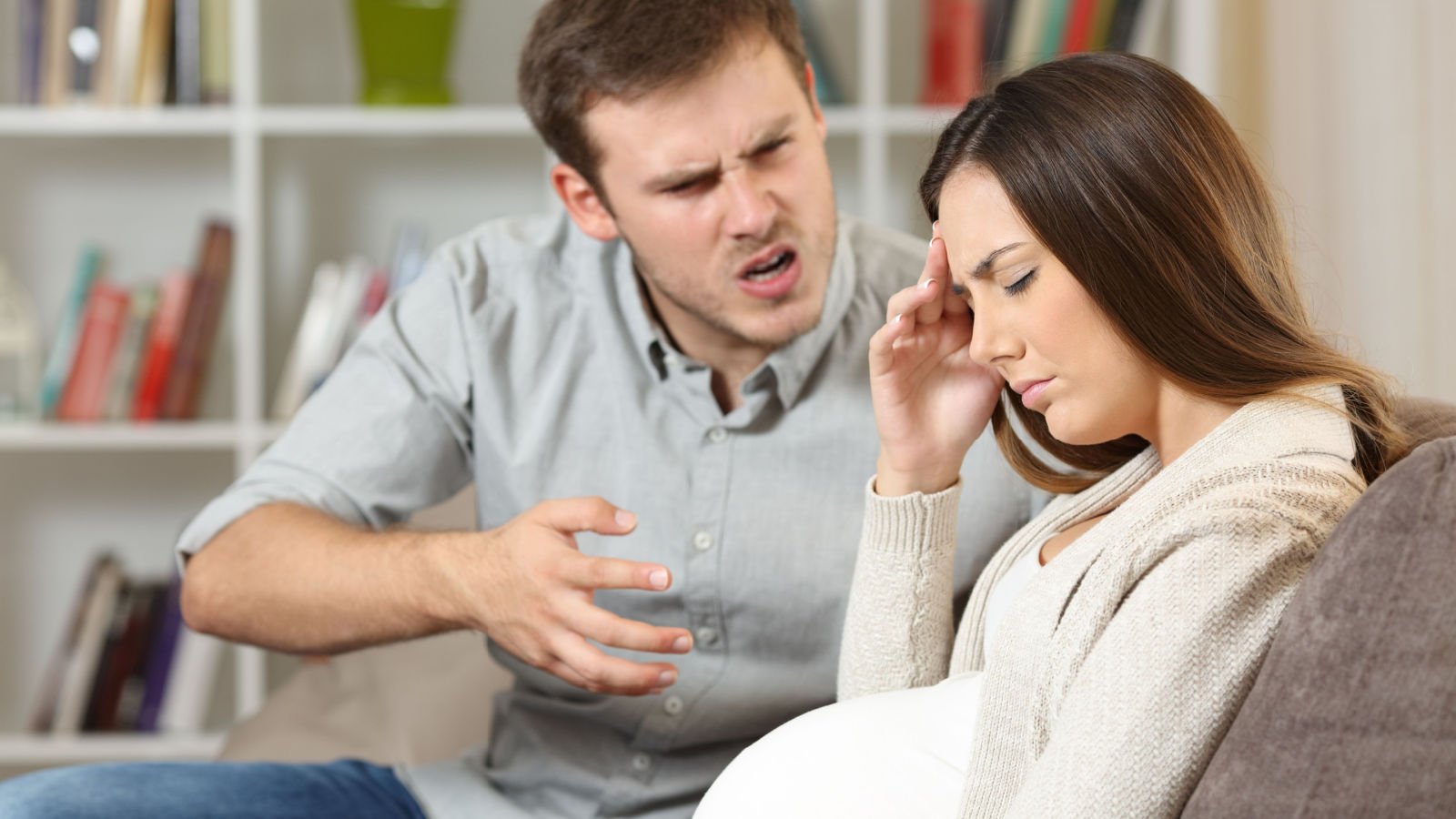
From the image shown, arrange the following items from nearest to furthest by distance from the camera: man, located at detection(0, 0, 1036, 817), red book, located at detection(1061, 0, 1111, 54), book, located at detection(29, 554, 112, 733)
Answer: man, located at detection(0, 0, 1036, 817)
red book, located at detection(1061, 0, 1111, 54)
book, located at detection(29, 554, 112, 733)

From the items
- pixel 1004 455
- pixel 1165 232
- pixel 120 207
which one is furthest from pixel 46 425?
pixel 1165 232

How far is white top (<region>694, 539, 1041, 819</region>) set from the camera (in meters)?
0.85

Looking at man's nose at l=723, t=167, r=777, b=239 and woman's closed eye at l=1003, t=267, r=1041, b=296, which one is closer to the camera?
woman's closed eye at l=1003, t=267, r=1041, b=296

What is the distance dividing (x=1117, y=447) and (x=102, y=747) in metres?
1.90

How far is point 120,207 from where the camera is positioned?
2557mm

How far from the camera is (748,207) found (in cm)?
130

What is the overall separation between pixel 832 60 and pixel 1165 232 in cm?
156

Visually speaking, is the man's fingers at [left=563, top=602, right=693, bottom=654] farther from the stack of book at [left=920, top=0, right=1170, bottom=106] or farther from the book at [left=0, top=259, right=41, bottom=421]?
the book at [left=0, top=259, right=41, bottom=421]

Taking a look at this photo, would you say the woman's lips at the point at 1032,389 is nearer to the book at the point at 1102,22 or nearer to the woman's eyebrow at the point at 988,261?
the woman's eyebrow at the point at 988,261

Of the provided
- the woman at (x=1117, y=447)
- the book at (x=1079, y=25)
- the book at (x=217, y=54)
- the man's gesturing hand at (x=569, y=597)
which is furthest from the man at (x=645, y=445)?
the book at (x=217, y=54)

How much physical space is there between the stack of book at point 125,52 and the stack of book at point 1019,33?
1.16 metres

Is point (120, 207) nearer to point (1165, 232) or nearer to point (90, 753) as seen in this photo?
point (90, 753)

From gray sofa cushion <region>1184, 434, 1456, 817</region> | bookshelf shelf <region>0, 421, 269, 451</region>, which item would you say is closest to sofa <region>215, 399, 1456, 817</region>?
gray sofa cushion <region>1184, 434, 1456, 817</region>

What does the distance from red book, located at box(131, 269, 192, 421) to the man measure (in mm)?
1020
